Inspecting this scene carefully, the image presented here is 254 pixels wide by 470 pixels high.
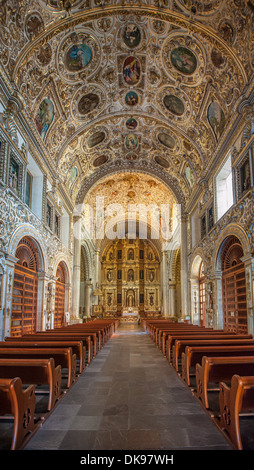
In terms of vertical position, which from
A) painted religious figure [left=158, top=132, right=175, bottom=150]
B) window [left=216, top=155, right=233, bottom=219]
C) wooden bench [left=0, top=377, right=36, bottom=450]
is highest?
painted religious figure [left=158, top=132, right=175, bottom=150]

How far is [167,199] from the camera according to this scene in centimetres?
2852

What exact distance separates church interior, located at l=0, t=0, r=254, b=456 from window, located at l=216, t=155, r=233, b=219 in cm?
7

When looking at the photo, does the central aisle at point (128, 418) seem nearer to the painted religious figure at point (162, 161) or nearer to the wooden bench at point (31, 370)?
the wooden bench at point (31, 370)

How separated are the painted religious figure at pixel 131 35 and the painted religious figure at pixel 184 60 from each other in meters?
1.60

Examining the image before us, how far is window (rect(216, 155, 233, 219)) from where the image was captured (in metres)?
14.8

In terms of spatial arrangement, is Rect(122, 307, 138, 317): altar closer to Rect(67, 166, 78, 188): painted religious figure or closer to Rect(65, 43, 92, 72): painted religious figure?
Rect(67, 166, 78, 188): painted religious figure

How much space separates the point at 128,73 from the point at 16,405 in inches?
603

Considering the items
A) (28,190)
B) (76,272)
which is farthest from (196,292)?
(28,190)

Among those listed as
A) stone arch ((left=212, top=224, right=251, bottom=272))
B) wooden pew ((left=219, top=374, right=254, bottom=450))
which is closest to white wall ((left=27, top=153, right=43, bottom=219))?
stone arch ((left=212, top=224, right=251, bottom=272))

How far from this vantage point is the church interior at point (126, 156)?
7.95 metres

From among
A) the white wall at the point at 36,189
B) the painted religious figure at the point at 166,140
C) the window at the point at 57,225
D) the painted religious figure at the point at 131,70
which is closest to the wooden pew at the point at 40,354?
the white wall at the point at 36,189

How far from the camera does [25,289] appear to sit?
12867 mm

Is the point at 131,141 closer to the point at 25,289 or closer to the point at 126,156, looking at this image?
the point at 126,156

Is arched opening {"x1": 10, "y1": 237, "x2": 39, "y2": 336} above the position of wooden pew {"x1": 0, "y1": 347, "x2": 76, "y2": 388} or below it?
above
